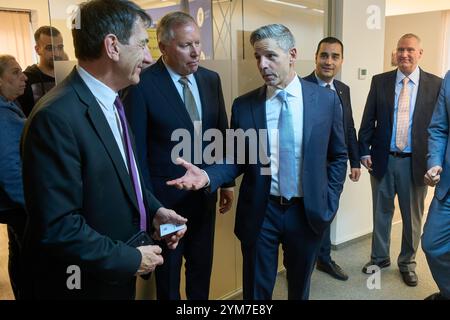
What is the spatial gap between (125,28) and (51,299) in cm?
89

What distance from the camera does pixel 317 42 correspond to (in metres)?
3.12

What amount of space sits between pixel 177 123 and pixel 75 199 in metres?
0.85

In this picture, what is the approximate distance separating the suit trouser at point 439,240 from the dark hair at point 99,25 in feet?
6.20

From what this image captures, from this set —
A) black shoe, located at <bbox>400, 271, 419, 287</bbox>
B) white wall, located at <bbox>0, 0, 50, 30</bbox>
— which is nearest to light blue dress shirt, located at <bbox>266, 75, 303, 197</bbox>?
black shoe, located at <bbox>400, 271, 419, 287</bbox>

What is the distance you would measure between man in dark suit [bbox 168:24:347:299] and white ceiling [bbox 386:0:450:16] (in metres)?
6.16

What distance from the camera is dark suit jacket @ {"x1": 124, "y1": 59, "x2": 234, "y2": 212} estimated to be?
6.08 ft

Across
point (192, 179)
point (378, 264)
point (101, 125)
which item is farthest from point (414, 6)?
point (101, 125)

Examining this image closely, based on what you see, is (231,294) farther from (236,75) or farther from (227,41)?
(227,41)

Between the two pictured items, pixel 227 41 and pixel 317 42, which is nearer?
pixel 227 41

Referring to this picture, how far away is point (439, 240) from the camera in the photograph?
7.09 ft

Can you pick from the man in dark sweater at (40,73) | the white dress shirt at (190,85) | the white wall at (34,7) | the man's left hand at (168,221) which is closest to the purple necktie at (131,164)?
the man's left hand at (168,221)

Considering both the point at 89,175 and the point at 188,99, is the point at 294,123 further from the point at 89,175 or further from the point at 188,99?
the point at 89,175

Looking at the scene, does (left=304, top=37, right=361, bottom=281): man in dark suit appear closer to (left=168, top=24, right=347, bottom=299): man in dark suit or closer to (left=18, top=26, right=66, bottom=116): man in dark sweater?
(left=168, top=24, right=347, bottom=299): man in dark suit

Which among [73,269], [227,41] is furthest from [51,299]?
[227,41]
